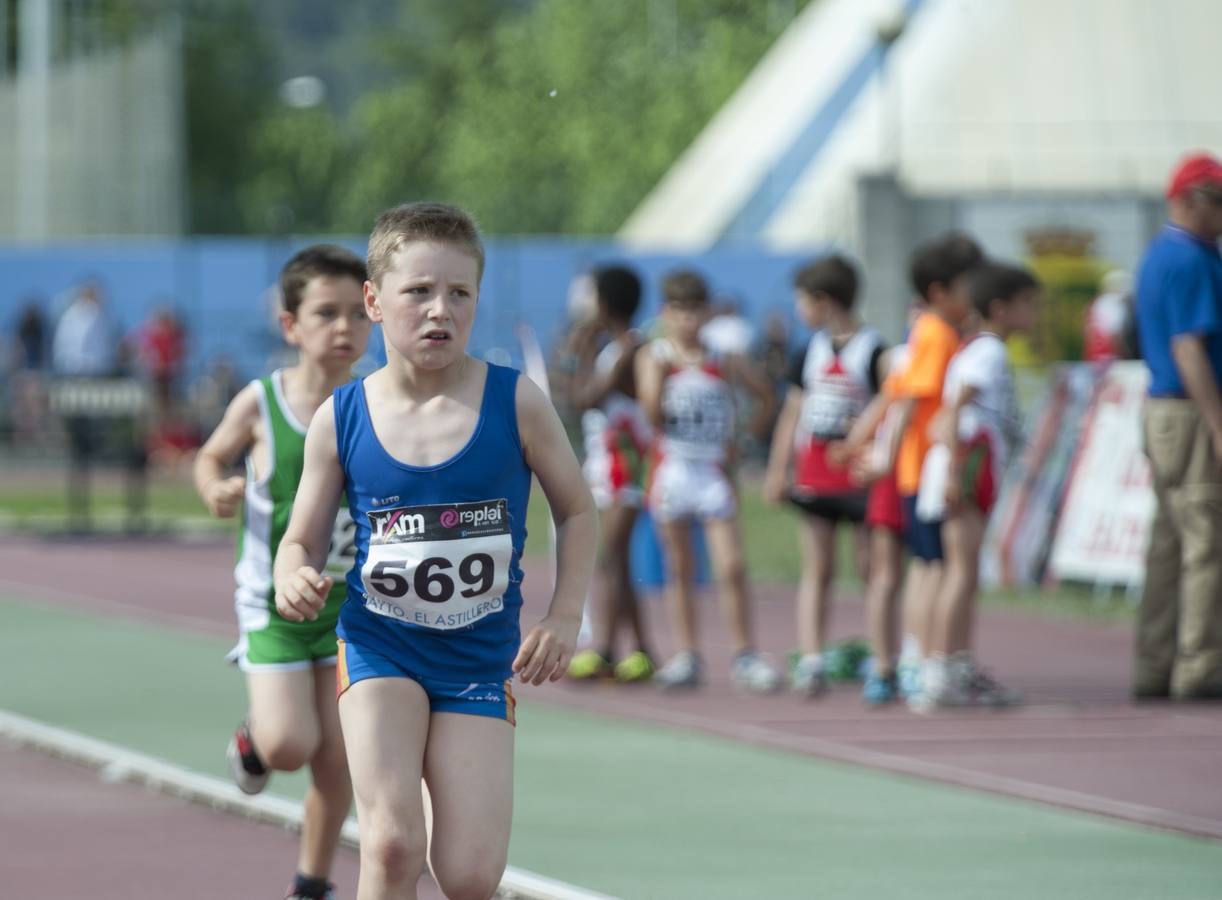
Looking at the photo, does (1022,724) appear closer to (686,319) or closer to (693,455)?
(693,455)

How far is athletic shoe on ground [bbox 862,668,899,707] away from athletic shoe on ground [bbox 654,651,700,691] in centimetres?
97

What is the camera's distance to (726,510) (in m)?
11.4

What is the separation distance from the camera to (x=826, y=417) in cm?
1130

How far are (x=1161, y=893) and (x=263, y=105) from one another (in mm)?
100940

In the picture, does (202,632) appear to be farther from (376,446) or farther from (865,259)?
(865,259)

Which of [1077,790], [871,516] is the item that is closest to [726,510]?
[871,516]

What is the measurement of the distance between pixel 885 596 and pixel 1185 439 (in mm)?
1600

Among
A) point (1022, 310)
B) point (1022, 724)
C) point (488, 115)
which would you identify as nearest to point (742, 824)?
point (1022, 724)

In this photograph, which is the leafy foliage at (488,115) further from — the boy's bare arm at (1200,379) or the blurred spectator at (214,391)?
the boy's bare arm at (1200,379)

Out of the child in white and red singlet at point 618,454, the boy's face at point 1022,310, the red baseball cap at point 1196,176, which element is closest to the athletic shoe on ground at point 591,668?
the child in white and red singlet at point 618,454

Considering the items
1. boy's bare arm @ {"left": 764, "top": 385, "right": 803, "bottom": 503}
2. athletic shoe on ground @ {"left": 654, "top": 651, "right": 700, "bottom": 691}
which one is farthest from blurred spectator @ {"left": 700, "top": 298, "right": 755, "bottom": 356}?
athletic shoe on ground @ {"left": 654, "top": 651, "right": 700, "bottom": 691}

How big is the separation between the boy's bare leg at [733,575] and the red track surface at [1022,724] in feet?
1.03

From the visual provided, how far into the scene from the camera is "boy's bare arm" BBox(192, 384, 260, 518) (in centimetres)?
668

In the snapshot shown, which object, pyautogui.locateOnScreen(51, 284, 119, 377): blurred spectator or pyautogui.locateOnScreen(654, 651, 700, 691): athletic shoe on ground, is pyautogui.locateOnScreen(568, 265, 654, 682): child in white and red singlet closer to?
pyautogui.locateOnScreen(654, 651, 700, 691): athletic shoe on ground
